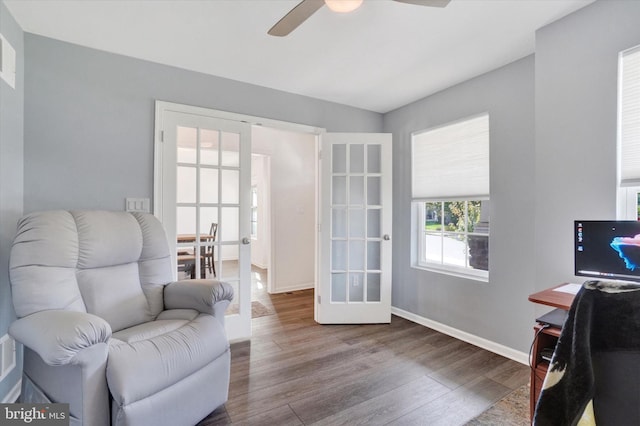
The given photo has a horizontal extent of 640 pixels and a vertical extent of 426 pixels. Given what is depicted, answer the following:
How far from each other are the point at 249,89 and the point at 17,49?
1.58 metres

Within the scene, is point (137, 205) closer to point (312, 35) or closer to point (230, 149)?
point (230, 149)

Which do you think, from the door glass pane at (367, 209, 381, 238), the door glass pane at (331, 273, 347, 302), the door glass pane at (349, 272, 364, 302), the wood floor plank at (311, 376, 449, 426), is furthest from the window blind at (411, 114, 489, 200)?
the wood floor plank at (311, 376, 449, 426)

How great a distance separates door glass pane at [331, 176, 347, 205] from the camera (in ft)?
10.7

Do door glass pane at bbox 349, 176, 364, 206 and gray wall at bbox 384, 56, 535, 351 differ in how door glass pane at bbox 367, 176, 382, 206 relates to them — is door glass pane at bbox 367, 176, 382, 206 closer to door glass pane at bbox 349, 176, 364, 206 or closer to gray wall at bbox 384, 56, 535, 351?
door glass pane at bbox 349, 176, 364, 206

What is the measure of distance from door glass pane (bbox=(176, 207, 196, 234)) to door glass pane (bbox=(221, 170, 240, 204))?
0.96ft

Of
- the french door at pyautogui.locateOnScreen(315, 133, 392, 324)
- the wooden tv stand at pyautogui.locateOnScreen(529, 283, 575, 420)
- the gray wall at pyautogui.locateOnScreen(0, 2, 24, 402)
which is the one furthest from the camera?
the french door at pyautogui.locateOnScreen(315, 133, 392, 324)

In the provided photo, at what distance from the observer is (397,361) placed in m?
2.34

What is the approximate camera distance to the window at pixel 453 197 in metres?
2.69

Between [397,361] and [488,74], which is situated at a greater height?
[488,74]

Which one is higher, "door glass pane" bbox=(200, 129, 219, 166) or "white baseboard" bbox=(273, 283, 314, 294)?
"door glass pane" bbox=(200, 129, 219, 166)

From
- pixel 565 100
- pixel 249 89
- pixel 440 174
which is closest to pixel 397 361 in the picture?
pixel 440 174

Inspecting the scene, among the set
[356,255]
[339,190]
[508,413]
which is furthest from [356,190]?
[508,413]

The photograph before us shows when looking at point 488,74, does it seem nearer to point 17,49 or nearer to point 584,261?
point 584,261

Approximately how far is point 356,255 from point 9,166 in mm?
2787
